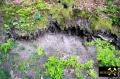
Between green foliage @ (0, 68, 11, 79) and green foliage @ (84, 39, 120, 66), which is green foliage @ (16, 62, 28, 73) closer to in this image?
green foliage @ (0, 68, 11, 79)

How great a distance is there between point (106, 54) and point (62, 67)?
1.20m

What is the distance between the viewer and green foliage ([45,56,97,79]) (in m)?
7.57

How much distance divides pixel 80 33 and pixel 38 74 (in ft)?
5.79

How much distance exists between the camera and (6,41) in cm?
808

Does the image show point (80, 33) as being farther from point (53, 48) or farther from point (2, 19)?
point (2, 19)

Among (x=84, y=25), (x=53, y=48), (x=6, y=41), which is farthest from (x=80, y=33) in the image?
(x=6, y=41)

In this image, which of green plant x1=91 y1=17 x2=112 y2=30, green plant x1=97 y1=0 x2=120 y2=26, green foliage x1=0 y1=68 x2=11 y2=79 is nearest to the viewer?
green foliage x1=0 y1=68 x2=11 y2=79

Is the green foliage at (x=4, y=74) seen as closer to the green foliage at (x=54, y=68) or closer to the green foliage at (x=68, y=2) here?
the green foliage at (x=54, y=68)

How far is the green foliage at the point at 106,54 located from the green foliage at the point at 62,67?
1.00 ft

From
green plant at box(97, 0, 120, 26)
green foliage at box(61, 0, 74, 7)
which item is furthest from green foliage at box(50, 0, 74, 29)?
green plant at box(97, 0, 120, 26)

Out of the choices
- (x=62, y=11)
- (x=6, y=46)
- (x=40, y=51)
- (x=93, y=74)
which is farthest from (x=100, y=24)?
(x=6, y=46)

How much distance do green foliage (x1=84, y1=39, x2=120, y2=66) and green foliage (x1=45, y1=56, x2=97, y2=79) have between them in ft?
1.00

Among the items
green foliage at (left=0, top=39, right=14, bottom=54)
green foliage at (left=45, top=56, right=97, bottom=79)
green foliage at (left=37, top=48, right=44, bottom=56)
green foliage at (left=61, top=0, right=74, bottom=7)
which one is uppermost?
green foliage at (left=61, top=0, right=74, bottom=7)

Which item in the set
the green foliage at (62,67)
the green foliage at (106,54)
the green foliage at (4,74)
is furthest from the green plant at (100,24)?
the green foliage at (4,74)
